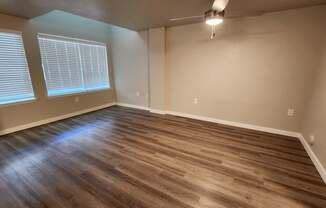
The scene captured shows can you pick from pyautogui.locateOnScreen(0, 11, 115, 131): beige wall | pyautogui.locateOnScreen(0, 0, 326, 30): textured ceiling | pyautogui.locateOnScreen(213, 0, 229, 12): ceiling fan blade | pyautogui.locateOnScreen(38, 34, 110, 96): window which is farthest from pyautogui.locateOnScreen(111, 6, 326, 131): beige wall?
pyautogui.locateOnScreen(0, 11, 115, 131): beige wall

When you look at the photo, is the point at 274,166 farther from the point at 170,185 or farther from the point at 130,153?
the point at 130,153

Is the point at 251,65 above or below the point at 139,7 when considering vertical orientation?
below

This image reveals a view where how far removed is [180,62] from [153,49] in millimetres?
869

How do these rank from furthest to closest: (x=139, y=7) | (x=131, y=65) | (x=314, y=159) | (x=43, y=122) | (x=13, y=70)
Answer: (x=131, y=65) < (x=43, y=122) < (x=13, y=70) < (x=139, y=7) < (x=314, y=159)

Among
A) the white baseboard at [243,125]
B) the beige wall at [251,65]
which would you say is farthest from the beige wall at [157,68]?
the white baseboard at [243,125]

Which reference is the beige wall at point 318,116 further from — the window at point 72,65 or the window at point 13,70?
the window at point 13,70

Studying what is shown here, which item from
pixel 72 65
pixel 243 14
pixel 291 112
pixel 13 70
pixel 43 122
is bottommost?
pixel 43 122

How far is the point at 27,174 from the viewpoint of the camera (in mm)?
2043

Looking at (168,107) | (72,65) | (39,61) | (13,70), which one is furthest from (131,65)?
(13,70)

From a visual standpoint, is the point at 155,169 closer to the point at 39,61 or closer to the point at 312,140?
the point at 312,140

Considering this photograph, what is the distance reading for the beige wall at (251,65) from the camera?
2.81 metres

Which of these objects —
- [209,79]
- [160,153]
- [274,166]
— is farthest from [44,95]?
[274,166]

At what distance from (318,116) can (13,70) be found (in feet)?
18.3

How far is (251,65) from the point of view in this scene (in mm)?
3252
